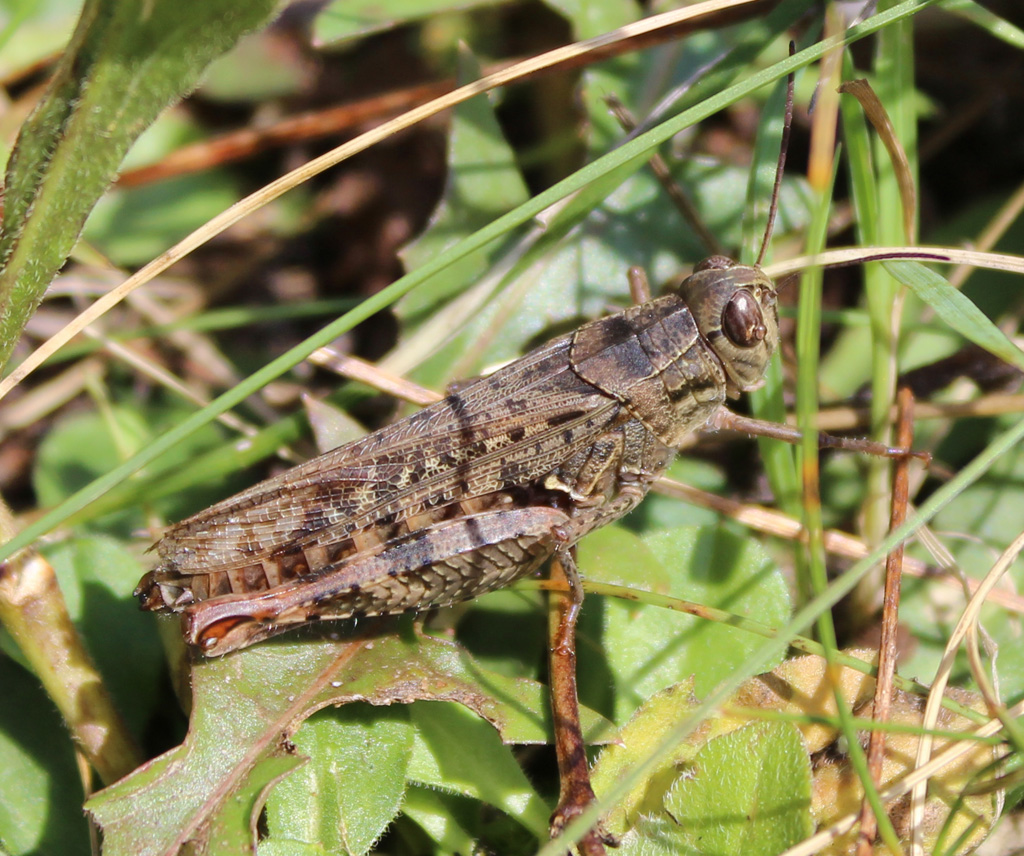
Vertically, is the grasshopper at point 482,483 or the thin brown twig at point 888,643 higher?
the grasshopper at point 482,483

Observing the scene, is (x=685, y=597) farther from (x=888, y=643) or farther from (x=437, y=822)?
(x=437, y=822)

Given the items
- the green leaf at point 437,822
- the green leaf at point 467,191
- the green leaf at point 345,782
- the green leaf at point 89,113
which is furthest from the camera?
the green leaf at point 467,191

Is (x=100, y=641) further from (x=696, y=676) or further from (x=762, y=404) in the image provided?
(x=762, y=404)

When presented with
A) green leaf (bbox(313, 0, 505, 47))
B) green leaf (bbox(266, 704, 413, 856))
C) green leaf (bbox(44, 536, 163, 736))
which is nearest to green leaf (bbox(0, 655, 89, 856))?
green leaf (bbox(44, 536, 163, 736))

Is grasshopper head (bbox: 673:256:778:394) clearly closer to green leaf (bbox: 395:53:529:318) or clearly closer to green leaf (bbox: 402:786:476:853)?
green leaf (bbox: 395:53:529:318)

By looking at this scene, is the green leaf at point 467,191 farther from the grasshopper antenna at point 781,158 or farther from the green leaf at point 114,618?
the green leaf at point 114,618

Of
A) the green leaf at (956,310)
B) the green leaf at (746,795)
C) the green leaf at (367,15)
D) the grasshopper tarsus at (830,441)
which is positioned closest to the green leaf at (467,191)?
the green leaf at (367,15)

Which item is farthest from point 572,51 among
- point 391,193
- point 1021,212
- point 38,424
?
point 38,424
